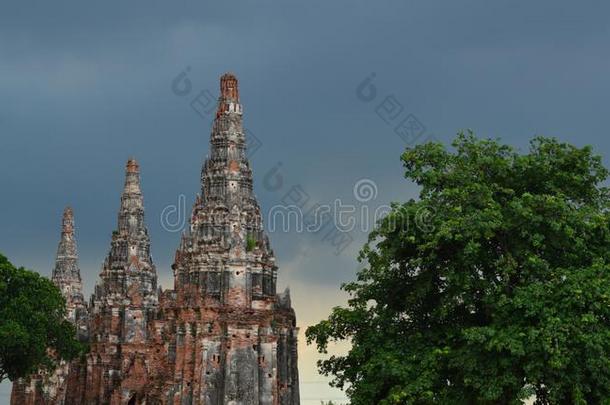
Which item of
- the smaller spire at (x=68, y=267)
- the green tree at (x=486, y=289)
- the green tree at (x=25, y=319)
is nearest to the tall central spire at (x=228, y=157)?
the green tree at (x=25, y=319)

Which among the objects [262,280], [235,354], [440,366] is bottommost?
[440,366]

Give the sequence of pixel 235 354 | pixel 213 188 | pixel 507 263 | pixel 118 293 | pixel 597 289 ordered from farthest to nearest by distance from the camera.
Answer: pixel 118 293
pixel 213 188
pixel 235 354
pixel 507 263
pixel 597 289

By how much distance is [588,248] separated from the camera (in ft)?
110

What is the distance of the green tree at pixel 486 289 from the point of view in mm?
30844

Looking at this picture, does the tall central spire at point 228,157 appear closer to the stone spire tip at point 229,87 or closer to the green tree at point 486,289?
the stone spire tip at point 229,87

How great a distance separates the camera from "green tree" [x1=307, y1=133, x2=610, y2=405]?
30.8 m

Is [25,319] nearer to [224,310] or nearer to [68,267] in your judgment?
[224,310]

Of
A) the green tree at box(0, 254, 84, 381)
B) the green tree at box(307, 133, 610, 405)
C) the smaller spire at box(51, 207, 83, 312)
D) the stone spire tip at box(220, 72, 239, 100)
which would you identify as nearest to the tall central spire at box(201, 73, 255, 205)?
the stone spire tip at box(220, 72, 239, 100)

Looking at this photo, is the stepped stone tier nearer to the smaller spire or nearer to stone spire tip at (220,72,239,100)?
stone spire tip at (220,72,239,100)

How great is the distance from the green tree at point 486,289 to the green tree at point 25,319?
21.6 meters

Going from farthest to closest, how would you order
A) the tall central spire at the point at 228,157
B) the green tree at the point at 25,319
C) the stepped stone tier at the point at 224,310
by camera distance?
the green tree at the point at 25,319
the tall central spire at the point at 228,157
the stepped stone tier at the point at 224,310

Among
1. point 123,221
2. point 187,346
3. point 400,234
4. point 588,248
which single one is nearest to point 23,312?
point 187,346

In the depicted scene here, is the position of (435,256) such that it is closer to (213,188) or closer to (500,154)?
(500,154)

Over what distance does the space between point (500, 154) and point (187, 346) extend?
18314 millimetres
